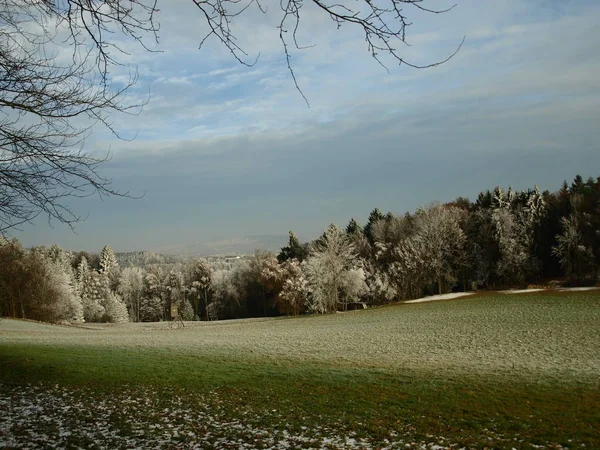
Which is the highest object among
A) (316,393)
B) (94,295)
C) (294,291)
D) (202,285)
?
(94,295)

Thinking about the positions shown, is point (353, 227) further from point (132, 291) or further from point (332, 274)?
point (132, 291)

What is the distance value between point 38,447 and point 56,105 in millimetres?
5396

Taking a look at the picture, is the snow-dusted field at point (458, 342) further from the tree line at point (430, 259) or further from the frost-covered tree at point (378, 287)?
the frost-covered tree at point (378, 287)

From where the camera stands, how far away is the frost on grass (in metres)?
7.45

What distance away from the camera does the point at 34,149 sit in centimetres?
521

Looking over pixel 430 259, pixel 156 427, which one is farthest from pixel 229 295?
pixel 156 427

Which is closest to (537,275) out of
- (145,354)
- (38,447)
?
(145,354)

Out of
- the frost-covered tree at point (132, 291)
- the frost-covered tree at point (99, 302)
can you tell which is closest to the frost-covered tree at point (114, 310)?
the frost-covered tree at point (99, 302)

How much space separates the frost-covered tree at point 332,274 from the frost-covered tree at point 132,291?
41044 millimetres

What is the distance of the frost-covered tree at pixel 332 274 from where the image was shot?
4931cm

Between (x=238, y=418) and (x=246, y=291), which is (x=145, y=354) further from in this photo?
(x=246, y=291)

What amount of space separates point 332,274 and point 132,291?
4669 centimetres

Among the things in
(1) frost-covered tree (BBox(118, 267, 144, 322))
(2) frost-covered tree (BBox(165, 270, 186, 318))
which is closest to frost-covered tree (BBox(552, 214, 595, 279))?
(2) frost-covered tree (BBox(165, 270, 186, 318))

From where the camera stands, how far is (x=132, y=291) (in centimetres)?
8294
